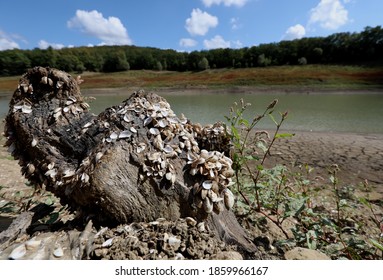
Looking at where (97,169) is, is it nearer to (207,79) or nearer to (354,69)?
(207,79)

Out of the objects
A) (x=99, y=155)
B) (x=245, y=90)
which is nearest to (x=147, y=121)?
(x=99, y=155)

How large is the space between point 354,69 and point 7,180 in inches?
1677

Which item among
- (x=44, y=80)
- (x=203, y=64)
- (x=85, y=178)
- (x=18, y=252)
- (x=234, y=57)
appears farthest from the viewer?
(x=234, y=57)

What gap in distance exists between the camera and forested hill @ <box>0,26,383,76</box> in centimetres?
4128

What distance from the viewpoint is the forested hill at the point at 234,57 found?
4128cm

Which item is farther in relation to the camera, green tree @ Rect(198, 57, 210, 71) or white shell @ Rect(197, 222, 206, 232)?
green tree @ Rect(198, 57, 210, 71)

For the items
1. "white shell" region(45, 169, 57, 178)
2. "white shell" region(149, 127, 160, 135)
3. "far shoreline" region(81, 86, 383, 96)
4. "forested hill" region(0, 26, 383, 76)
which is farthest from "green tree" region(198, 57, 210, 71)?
"white shell" region(45, 169, 57, 178)

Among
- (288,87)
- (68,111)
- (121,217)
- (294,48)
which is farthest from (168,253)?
(294,48)

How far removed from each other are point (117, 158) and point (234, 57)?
49395 millimetres

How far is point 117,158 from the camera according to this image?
1.42m

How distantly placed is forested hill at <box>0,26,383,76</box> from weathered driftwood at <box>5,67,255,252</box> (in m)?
42.9

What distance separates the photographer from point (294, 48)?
148ft

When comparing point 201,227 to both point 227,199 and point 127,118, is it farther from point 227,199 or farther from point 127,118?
point 127,118

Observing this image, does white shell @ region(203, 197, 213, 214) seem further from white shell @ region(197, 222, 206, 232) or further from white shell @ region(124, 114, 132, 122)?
white shell @ region(124, 114, 132, 122)
